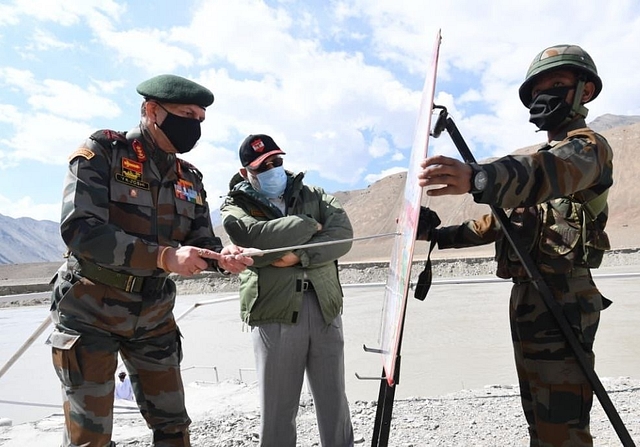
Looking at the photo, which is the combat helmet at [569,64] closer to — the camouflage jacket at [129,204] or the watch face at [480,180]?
the watch face at [480,180]

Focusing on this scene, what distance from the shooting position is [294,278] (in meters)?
2.84

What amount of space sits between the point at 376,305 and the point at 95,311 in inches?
598

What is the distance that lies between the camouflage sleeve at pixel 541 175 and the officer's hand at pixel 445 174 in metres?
0.07

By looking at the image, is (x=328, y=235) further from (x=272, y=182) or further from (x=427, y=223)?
(x=427, y=223)

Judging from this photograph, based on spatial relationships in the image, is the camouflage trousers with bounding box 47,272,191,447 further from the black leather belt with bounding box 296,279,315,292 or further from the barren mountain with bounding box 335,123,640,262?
the barren mountain with bounding box 335,123,640,262

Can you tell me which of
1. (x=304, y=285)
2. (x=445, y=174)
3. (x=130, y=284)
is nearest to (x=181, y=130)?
(x=130, y=284)

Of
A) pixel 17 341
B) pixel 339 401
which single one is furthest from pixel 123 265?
pixel 17 341

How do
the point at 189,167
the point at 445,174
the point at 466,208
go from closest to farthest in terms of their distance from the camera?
1. the point at 445,174
2. the point at 189,167
3. the point at 466,208

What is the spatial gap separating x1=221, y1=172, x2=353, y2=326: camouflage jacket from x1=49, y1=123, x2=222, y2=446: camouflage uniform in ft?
1.43

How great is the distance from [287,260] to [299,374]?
627mm

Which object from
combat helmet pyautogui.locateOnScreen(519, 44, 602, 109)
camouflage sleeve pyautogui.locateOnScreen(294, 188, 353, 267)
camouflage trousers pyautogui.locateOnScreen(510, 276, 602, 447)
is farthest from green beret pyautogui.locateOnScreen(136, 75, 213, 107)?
camouflage trousers pyautogui.locateOnScreen(510, 276, 602, 447)

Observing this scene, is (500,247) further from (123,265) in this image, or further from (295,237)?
(123,265)

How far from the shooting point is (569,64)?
217 cm

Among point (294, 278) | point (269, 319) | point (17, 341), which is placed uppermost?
point (294, 278)
